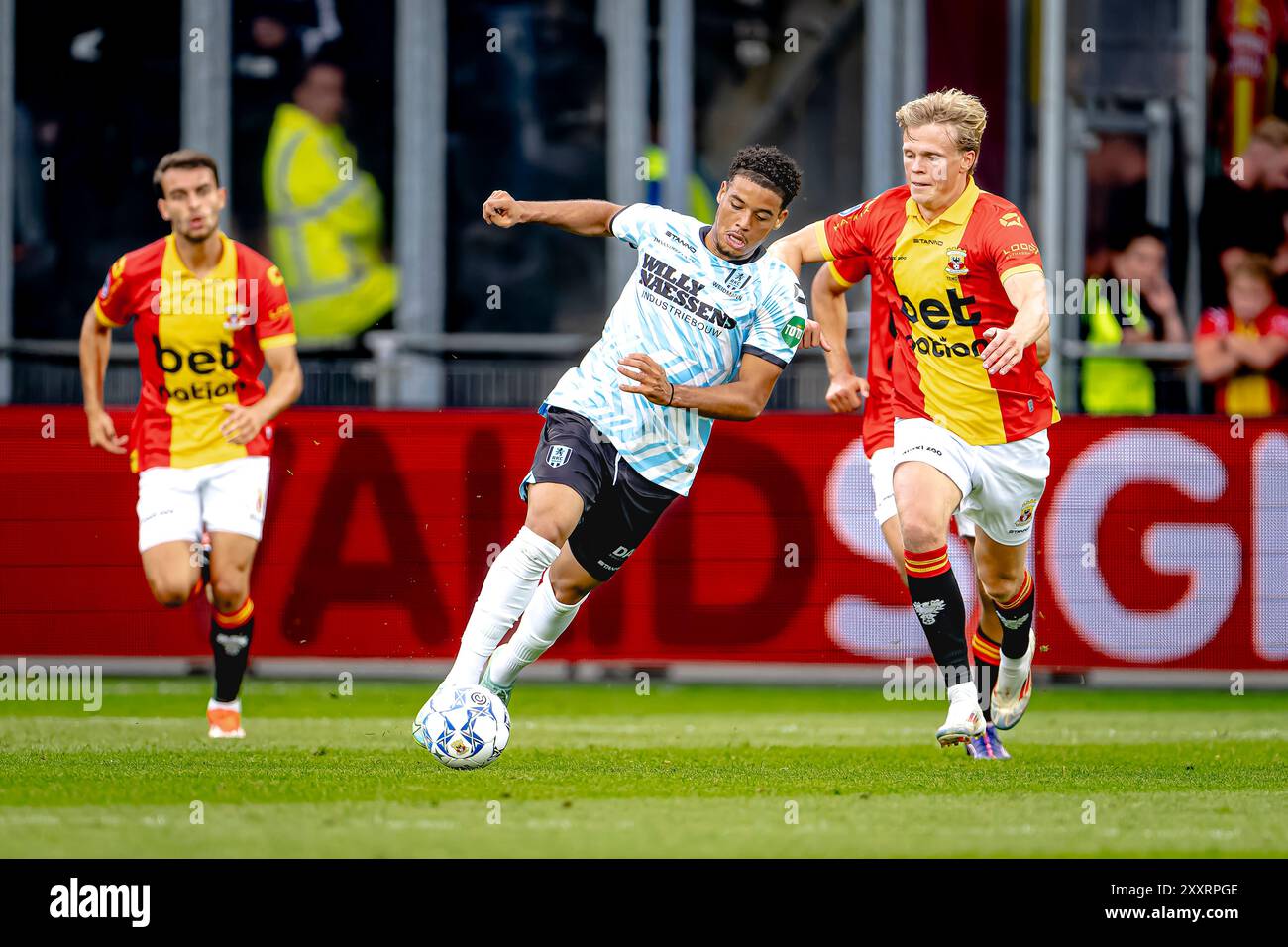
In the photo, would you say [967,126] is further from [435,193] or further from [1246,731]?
[435,193]

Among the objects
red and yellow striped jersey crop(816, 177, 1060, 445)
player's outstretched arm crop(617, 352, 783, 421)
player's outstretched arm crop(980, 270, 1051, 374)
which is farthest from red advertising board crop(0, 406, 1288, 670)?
player's outstretched arm crop(980, 270, 1051, 374)

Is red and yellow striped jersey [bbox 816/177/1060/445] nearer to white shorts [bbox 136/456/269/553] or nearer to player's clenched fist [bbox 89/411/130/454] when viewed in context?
white shorts [bbox 136/456/269/553]

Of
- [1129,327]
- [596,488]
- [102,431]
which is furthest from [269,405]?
[1129,327]

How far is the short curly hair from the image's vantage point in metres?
7.18

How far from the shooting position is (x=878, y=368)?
27.3 feet

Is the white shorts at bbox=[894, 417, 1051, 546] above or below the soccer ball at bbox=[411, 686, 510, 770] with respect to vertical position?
above

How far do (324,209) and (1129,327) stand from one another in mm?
5506

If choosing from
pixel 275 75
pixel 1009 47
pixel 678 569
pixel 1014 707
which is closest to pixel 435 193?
pixel 275 75

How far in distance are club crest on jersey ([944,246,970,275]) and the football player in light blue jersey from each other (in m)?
0.53

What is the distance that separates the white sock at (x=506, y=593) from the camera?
7.14 m

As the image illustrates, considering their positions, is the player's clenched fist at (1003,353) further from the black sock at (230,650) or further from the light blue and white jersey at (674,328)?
the black sock at (230,650)

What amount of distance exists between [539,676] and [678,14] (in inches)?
227

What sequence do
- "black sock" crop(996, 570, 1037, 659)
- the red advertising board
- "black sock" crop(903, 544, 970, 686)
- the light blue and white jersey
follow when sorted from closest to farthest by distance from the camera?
the light blue and white jersey, "black sock" crop(903, 544, 970, 686), "black sock" crop(996, 570, 1037, 659), the red advertising board

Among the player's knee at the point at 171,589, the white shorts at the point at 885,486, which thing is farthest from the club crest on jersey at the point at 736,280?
the player's knee at the point at 171,589
